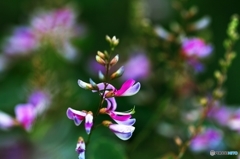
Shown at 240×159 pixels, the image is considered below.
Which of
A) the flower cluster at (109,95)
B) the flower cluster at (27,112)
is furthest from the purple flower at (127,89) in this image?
the flower cluster at (27,112)

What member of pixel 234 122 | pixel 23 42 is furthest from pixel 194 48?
pixel 23 42

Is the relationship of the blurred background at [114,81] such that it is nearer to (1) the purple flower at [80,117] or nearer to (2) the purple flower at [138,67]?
(2) the purple flower at [138,67]

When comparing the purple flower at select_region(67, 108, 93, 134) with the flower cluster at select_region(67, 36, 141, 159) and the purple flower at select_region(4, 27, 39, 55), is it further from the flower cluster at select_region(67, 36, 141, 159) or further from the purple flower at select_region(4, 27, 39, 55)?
the purple flower at select_region(4, 27, 39, 55)

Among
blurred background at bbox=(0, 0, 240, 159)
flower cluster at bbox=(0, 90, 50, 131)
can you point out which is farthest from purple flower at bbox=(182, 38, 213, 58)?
flower cluster at bbox=(0, 90, 50, 131)

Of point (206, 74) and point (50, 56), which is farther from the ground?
point (50, 56)

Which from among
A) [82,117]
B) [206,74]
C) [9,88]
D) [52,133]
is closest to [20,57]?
[9,88]

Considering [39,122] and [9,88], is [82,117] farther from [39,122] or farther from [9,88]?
[9,88]
